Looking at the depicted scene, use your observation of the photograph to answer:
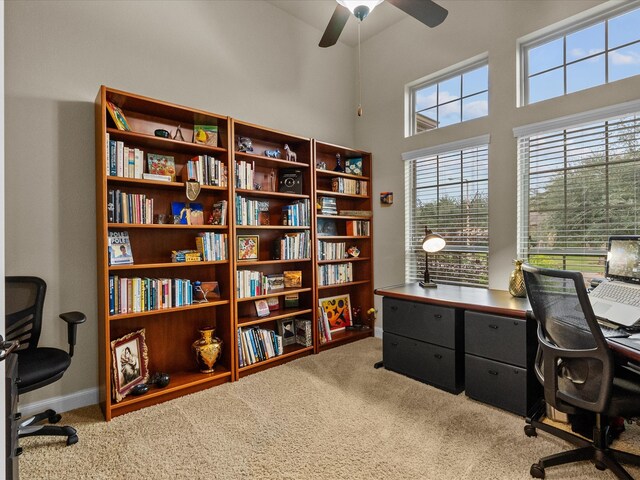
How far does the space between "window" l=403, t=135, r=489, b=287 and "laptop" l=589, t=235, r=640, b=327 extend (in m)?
1.09

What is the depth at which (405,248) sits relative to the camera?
3.75 meters

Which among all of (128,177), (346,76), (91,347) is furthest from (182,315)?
(346,76)

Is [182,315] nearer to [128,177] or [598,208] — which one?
[128,177]

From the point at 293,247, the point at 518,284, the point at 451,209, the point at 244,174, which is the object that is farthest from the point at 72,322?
the point at 451,209

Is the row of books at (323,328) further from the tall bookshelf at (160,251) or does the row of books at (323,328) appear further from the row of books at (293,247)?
the tall bookshelf at (160,251)

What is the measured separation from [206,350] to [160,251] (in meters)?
0.86

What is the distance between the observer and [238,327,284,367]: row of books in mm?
2920

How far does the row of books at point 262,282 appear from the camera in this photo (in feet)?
9.64

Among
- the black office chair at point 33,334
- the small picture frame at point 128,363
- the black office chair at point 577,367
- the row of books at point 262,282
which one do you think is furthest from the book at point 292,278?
the black office chair at point 577,367

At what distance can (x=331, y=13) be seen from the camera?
140 inches

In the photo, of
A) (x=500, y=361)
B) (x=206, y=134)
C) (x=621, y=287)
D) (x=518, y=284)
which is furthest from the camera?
(x=206, y=134)

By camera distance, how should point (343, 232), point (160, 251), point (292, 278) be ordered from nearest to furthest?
point (160, 251), point (292, 278), point (343, 232)

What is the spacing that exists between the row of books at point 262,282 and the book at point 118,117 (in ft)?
4.43

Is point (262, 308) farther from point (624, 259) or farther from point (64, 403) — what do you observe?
point (624, 259)
